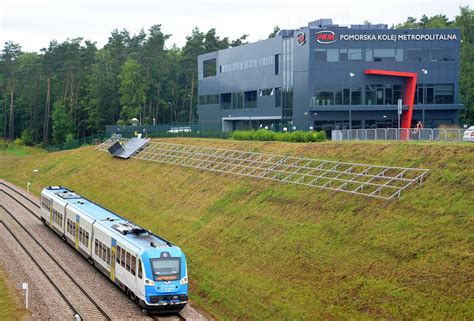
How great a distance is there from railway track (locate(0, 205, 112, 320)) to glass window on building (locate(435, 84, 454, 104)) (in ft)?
145

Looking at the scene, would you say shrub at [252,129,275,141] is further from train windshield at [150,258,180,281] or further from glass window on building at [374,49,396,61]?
train windshield at [150,258,180,281]

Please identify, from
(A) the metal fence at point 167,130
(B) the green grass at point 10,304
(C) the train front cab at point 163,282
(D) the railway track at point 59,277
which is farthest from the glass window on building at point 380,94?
(B) the green grass at point 10,304

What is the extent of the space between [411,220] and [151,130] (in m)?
57.1

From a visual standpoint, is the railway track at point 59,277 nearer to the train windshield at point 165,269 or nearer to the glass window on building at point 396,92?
the train windshield at point 165,269

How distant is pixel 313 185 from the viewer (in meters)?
40.3

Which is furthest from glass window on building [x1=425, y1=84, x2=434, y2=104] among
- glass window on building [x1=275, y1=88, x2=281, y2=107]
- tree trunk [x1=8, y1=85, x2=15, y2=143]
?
tree trunk [x1=8, y1=85, x2=15, y2=143]

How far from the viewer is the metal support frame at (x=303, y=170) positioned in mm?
35594

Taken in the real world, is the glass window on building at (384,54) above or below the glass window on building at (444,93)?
above

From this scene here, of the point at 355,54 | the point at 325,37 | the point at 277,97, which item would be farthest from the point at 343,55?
the point at 277,97

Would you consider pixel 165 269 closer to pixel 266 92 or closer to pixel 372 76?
pixel 372 76

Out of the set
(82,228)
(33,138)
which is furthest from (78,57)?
(82,228)

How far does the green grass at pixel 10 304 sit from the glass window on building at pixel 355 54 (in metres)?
47.0

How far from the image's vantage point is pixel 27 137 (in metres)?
130

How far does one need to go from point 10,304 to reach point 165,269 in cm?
717
